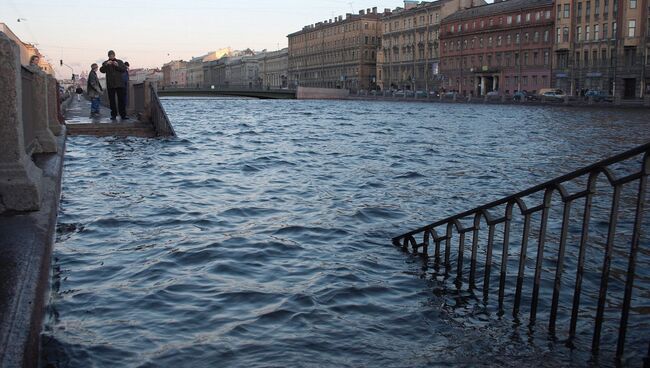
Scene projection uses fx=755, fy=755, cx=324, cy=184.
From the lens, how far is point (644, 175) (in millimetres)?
3762

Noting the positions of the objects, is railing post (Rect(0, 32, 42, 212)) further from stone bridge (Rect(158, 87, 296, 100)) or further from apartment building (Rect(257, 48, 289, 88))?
apartment building (Rect(257, 48, 289, 88))

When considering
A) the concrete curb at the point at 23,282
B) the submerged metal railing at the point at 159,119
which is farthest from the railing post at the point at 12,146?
the submerged metal railing at the point at 159,119

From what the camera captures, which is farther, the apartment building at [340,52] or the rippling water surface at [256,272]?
the apartment building at [340,52]

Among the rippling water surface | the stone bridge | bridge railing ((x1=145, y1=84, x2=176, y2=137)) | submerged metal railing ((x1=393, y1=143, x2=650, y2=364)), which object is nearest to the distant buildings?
the stone bridge

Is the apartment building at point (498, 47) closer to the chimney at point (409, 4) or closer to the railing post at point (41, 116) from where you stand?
the chimney at point (409, 4)

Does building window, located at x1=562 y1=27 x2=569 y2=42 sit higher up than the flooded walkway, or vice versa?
building window, located at x1=562 y1=27 x2=569 y2=42

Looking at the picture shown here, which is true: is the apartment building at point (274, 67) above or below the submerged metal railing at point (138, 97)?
above

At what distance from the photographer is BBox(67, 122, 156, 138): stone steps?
57.3 feet

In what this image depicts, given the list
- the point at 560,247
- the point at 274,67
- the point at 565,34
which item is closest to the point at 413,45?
the point at 565,34

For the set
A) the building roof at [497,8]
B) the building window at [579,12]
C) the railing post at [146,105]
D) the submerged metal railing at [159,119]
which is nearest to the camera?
the submerged metal railing at [159,119]

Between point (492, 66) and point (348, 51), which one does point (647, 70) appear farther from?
point (348, 51)

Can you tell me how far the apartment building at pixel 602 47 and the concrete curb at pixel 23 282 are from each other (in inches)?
2221

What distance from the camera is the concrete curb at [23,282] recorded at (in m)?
3.27

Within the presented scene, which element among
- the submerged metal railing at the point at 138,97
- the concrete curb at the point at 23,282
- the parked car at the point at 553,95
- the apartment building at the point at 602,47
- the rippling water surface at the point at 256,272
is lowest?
the rippling water surface at the point at 256,272
